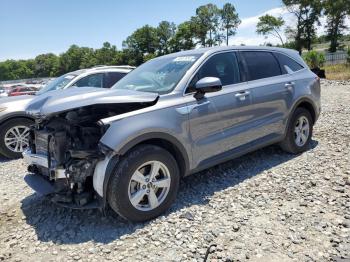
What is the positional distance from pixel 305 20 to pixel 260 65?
55265 millimetres

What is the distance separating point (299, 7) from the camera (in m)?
53.5

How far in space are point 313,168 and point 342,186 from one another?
2.25ft

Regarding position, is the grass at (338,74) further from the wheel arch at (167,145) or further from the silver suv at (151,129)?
the wheel arch at (167,145)

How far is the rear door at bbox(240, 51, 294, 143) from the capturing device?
4859mm

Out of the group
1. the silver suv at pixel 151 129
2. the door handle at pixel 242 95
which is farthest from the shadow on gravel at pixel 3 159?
the door handle at pixel 242 95

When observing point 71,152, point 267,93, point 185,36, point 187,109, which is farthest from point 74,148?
point 185,36

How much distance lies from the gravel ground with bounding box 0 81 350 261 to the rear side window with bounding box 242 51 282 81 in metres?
1.38

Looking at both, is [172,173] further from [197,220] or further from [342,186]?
[342,186]

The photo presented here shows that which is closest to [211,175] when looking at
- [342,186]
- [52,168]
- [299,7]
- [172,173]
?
[172,173]

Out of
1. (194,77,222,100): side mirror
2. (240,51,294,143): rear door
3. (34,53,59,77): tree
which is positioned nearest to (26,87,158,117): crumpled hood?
(194,77,222,100): side mirror

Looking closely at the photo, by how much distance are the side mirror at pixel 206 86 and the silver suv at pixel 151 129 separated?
0.04ft

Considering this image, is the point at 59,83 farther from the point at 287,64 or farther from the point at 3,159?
the point at 287,64

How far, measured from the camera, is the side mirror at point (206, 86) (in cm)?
400

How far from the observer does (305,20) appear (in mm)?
54344
